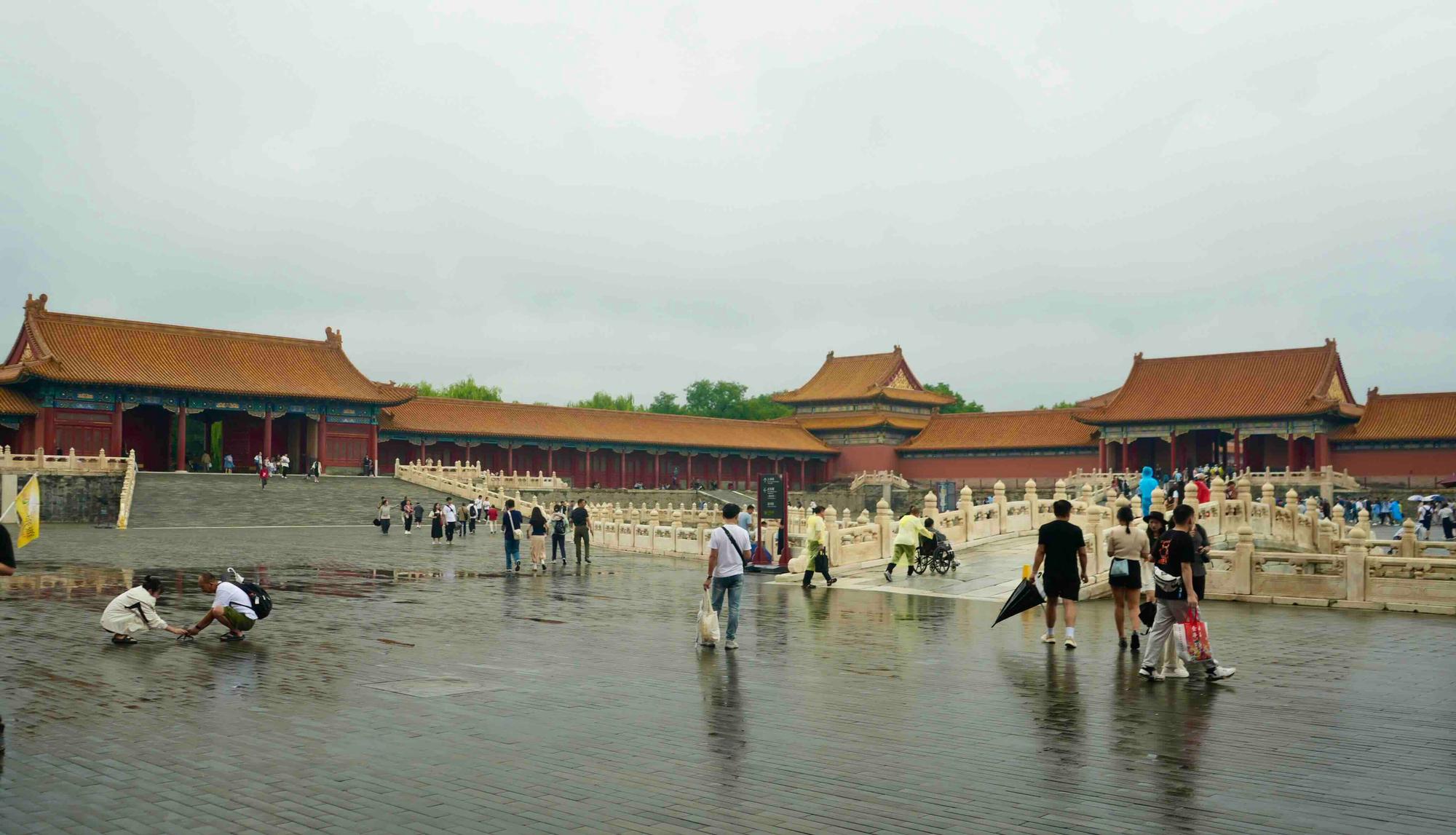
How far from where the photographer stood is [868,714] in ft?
27.5

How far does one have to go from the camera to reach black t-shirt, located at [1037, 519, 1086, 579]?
1186cm

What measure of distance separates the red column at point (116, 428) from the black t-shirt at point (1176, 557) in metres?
46.1

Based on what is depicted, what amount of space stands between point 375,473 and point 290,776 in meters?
47.9

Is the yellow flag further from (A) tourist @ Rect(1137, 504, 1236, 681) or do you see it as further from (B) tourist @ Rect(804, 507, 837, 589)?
(A) tourist @ Rect(1137, 504, 1236, 681)

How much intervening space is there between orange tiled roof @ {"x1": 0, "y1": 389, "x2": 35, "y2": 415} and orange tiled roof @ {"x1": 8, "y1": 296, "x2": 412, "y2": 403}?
0.73 m

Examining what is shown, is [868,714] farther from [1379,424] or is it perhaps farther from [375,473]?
[1379,424]

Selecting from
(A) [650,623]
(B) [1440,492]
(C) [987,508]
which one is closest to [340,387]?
(C) [987,508]

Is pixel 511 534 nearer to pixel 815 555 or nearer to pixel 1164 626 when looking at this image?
pixel 815 555

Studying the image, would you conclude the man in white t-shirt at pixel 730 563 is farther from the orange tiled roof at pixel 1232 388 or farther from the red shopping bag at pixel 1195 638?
the orange tiled roof at pixel 1232 388

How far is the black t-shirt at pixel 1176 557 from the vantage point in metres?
9.95

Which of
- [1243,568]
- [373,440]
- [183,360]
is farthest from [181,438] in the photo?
[1243,568]

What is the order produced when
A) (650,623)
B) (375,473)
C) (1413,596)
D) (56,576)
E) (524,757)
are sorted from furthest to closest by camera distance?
1. (375,473)
2. (56,576)
3. (1413,596)
4. (650,623)
5. (524,757)

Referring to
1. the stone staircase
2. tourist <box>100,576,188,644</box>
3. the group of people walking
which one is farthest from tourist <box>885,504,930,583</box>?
the stone staircase

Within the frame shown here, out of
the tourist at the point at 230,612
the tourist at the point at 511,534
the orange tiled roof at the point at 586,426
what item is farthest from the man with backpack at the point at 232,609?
the orange tiled roof at the point at 586,426
